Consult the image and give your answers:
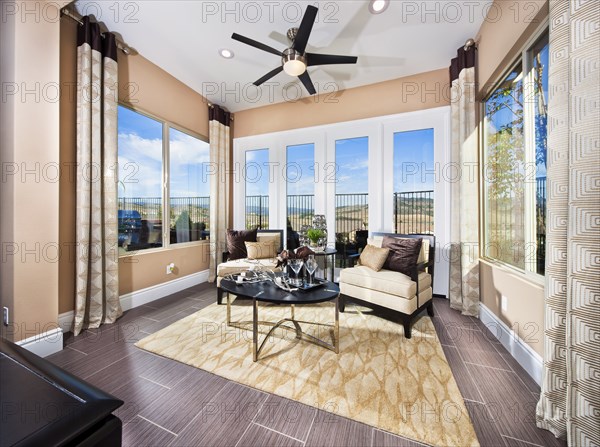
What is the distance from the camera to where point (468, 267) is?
2879mm

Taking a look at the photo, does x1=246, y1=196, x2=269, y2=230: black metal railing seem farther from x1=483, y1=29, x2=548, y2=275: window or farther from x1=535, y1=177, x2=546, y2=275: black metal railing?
x1=535, y1=177, x2=546, y2=275: black metal railing

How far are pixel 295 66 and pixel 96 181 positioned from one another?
2269 mm

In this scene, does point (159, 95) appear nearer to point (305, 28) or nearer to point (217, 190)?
point (217, 190)

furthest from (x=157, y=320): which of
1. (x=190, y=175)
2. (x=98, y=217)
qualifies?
(x=190, y=175)

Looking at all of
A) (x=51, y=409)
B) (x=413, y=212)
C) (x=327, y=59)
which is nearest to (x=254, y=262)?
(x=413, y=212)

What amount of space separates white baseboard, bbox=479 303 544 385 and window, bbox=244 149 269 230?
10.9 ft

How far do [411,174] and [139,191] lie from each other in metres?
3.61

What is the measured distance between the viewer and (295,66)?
2.53m

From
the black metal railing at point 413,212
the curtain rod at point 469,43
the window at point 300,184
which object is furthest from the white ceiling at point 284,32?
the black metal railing at point 413,212

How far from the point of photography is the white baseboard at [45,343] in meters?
1.96

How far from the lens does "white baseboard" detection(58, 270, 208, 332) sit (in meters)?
2.45

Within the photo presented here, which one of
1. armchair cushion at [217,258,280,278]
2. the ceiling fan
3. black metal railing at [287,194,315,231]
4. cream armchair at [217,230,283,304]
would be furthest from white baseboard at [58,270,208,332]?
the ceiling fan

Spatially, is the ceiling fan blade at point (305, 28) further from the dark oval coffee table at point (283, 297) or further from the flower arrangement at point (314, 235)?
the dark oval coffee table at point (283, 297)

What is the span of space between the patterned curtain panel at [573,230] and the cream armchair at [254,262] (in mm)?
2051
